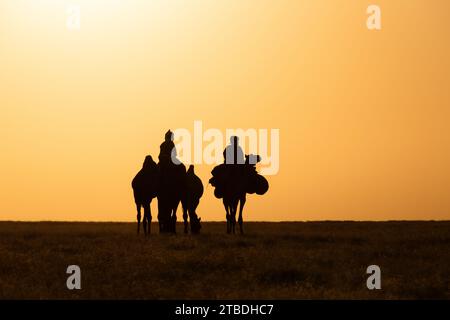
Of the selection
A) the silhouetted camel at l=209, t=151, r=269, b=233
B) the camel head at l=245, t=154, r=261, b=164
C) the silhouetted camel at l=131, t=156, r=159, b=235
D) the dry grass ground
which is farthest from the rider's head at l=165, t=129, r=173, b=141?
the dry grass ground

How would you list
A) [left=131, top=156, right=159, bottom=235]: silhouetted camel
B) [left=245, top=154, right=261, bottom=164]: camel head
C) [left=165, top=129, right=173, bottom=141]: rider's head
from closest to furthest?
1. [left=165, top=129, right=173, bottom=141]: rider's head
2. [left=131, top=156, right=159, bottom=235]: silhouetted camel
3. [left=245, top=154, right=261, bottom=164]: camel head

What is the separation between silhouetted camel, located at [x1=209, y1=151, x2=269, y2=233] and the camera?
101 ft

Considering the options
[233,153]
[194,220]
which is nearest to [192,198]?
[194,220]

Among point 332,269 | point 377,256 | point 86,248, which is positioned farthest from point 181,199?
point 332,269

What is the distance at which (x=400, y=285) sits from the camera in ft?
55.0

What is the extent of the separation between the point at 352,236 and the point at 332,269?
9.41 metres

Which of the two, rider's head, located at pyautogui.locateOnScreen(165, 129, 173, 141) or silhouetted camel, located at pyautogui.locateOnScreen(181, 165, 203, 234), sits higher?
rider's head, located at pyautogui.locateOnScreen(165, 129, 173, 141)

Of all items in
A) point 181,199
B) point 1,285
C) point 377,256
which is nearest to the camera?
point 1,285

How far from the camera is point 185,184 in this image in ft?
97.1

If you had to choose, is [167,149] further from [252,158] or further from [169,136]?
[252,158]

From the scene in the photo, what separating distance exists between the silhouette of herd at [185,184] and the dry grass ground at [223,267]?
144 inches

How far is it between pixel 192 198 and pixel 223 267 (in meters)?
11.9

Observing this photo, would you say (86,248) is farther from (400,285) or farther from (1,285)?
(400,285)

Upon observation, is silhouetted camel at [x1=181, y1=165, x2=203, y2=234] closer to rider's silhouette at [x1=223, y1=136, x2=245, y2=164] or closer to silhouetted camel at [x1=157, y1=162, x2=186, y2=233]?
silhouetted camel at [x1=157, y1=162, x2=186, y2=233]
